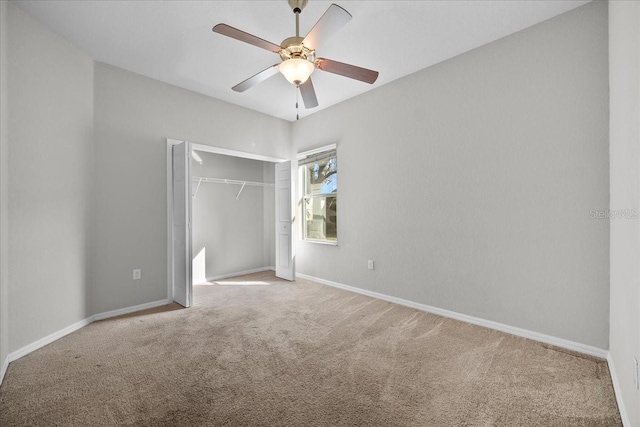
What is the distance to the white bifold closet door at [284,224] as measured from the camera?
187 inches

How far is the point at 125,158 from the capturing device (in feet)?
10.8

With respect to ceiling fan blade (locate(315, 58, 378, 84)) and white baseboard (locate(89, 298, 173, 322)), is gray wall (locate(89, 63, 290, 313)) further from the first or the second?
ceiling fan blade (locate(315, 58, 378, 84))

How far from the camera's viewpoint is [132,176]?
3.36 meters

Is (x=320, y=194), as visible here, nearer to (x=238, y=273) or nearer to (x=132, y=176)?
(x=238, y=273)

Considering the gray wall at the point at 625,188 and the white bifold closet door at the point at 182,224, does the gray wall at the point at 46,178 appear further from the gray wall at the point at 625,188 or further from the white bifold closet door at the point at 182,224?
the gray wall at the point at 625,188

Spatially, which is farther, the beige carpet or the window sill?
the window sill

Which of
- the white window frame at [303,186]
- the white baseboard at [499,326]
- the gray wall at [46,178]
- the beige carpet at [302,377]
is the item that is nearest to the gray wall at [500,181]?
the white baseboard at [499,326]

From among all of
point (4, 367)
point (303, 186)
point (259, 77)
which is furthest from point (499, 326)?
point (4, 367)

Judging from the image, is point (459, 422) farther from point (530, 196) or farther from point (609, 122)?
point (609, 122)

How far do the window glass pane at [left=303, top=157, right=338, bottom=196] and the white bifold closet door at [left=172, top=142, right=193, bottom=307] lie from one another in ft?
6.86

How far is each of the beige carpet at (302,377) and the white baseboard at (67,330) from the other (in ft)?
0.26

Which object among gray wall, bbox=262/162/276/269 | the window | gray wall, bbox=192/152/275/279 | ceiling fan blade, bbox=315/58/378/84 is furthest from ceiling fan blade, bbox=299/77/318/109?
gray wall, bbox=262/162/276/269

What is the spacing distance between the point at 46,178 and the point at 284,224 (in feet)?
9.94

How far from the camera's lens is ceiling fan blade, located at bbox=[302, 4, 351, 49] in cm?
174
